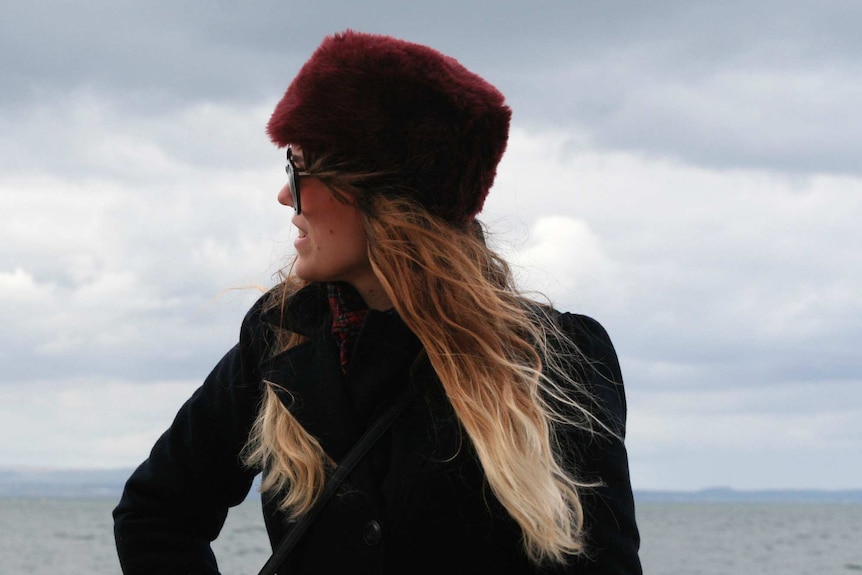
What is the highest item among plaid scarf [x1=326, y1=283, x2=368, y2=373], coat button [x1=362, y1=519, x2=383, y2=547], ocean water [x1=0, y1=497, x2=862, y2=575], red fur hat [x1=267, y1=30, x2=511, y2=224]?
red fur hat [x1=267, y1=30, x2=511, y2=224]

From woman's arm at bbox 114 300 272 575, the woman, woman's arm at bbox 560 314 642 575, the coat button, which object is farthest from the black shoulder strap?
woman's arm at bbox 560 314 642 575

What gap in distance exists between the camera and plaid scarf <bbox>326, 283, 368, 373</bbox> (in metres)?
3.18

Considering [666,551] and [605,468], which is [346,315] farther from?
[666,551]

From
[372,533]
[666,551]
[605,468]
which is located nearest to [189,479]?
[372,533]

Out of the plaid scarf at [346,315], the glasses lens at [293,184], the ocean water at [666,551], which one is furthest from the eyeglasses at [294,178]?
the ocean water at [666,551]

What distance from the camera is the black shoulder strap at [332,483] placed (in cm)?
300

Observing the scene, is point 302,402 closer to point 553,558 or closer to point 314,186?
point 314,186

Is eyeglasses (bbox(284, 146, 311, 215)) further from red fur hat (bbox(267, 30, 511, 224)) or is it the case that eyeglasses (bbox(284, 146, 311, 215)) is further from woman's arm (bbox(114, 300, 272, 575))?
woman's arm (bbox(114, 300, 272, 575))

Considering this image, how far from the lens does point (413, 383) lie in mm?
3113

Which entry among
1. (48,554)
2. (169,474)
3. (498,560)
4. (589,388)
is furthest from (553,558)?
(48,554)

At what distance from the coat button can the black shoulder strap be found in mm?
125

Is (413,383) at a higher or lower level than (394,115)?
lower

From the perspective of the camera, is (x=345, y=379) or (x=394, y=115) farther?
(x=345, y=379)

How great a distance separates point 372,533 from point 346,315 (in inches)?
22.2
